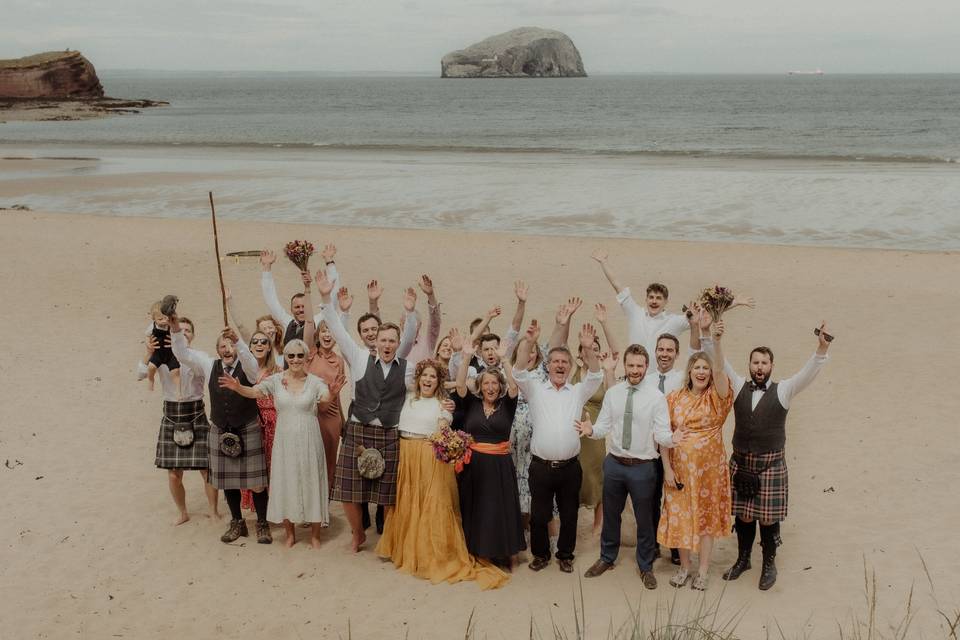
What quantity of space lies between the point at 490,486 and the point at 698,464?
1501 mm

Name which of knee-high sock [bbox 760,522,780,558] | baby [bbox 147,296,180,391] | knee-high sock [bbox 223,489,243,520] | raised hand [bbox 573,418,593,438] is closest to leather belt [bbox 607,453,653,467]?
raised hand [bbox 573,418,593,438]

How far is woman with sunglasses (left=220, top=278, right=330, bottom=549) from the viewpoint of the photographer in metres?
7.09

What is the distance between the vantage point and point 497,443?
682cm

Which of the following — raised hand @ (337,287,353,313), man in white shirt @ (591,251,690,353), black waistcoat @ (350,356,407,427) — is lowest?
black waistcoat @ (350,356,407,427)

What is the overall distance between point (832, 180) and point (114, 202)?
929 inches

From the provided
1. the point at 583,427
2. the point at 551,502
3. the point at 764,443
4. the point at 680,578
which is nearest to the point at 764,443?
the point at 764,443

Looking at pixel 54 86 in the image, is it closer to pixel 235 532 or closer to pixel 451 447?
pixel 235 532

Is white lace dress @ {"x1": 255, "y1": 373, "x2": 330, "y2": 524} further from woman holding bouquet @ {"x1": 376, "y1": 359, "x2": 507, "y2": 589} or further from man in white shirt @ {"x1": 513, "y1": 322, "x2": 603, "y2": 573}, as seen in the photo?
man in white shirt @ {"x1": 513, "y1": 322, "x2": 603, "y2": 573}

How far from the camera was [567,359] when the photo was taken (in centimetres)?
678

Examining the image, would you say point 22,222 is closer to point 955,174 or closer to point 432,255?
point 432,255

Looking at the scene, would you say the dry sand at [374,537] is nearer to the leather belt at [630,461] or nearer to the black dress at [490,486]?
the black dress at [490,486]

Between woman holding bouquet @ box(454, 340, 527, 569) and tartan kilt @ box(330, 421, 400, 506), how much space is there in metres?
0.54

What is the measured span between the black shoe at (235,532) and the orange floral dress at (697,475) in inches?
133

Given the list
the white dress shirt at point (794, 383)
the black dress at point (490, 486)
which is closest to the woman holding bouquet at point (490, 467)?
the black dress at point (490, 486)
